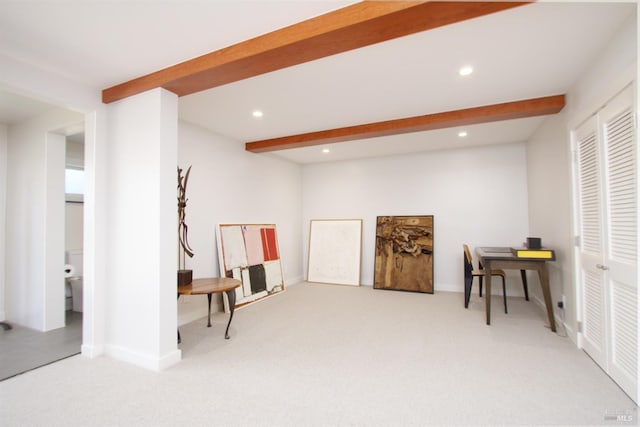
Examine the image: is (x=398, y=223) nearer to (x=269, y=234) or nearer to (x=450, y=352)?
(x=269, y=234)

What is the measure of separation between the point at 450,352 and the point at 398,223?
9.65 feet

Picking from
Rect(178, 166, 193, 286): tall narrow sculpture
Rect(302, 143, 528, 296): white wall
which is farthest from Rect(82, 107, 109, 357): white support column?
Rect(302, 143, 528, 296): white wall

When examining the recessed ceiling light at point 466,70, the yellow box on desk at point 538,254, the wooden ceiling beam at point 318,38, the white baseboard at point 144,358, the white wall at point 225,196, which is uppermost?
the recessed ceiling light at point 466,70

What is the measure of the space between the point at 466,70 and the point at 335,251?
3.99 m

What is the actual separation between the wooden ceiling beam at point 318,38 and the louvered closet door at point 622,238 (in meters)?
1.24

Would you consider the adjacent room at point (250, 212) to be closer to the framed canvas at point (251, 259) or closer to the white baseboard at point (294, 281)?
the framed canvas at point (251, 259)

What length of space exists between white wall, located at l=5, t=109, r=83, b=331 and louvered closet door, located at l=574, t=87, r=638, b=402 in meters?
4.96

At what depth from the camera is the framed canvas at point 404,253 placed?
5.01 metres

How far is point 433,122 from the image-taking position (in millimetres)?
3410

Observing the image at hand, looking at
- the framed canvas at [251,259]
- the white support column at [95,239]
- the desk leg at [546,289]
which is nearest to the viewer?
the white support column at [95,239]

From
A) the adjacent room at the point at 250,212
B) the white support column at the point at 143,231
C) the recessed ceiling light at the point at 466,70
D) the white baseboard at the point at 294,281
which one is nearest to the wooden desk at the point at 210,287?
the adjacent room at the point at 250,212

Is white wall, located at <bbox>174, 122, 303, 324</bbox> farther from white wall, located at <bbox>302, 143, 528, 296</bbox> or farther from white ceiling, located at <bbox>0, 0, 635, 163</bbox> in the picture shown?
white wall, located at <bbox>302, 143, 528, 296</bbox>

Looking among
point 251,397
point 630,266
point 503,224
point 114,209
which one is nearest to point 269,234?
point 114,209

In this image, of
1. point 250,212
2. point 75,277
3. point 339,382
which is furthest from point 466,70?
point 75,277
